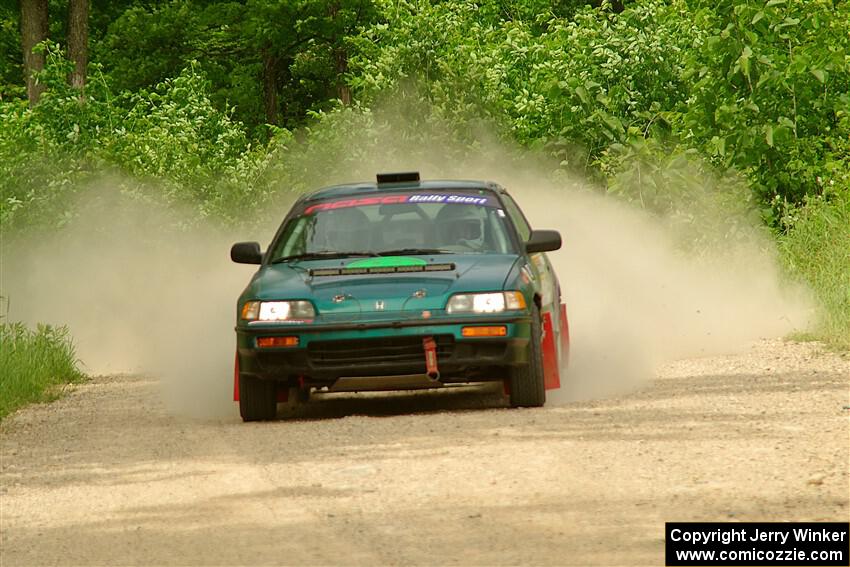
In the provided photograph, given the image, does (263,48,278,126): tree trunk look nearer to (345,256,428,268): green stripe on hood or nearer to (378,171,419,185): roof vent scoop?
(378,171,419,185): roof vent scoop

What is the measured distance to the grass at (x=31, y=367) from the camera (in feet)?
48.1

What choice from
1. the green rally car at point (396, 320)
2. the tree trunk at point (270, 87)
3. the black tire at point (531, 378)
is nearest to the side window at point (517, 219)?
the green rally car at point (396, 320)

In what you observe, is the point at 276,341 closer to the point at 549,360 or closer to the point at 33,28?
the point at 549,360

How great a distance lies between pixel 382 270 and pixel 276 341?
89 cm

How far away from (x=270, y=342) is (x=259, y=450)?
1.34 m

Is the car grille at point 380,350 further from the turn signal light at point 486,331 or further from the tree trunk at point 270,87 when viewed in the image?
the tree trunk at point 270,87

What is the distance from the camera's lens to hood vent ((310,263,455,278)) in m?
11.6

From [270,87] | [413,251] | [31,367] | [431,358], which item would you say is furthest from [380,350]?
[270,87]

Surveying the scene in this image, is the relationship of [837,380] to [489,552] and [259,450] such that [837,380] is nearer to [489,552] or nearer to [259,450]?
[259,450]

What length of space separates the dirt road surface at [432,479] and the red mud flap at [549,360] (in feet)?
1.40

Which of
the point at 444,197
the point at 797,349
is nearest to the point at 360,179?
the point at 797,349

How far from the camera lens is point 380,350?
11.3 m

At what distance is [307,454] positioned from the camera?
987cm

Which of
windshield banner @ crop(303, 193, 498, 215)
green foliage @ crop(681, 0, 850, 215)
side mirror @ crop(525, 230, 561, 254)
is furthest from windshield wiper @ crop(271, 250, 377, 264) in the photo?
green foliage @ crop(681, 0, 850, 215)
